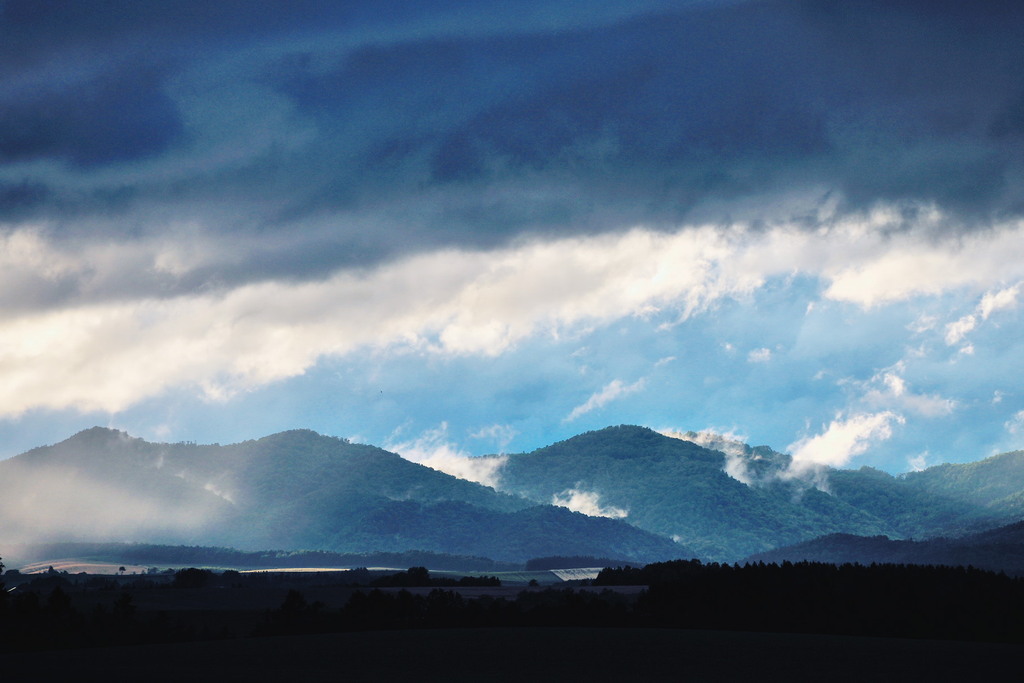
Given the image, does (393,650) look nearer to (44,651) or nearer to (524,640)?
(524,640)

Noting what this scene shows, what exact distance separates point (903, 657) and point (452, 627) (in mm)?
77307

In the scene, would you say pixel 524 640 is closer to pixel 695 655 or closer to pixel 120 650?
pixel 695 655

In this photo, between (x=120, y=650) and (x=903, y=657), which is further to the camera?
(x=120, y=650)

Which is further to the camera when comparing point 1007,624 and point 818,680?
point 1007,624

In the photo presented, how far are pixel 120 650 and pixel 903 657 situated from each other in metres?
102

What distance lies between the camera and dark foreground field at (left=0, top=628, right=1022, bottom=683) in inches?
4899

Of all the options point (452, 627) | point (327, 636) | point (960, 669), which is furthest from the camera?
point (452, 627)

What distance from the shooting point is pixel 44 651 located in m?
156

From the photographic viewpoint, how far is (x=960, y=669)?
5123 inches

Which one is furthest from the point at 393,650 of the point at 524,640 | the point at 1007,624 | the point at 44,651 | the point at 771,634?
the point at 1007,624

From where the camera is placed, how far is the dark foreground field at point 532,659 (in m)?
124

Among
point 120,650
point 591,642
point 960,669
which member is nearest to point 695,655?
point 591,642

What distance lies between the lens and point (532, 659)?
141500 millimetres

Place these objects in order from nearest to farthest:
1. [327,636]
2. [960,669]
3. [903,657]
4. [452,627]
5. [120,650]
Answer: [960,669] < [903,657] < [120,650] < [327,636] < [452,627]
